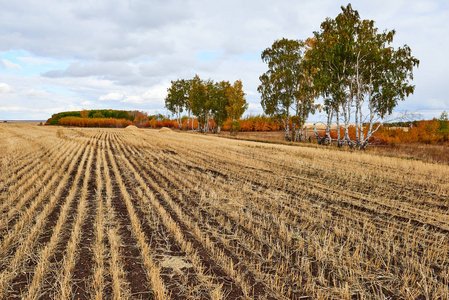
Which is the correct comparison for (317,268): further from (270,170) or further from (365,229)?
(270,170)

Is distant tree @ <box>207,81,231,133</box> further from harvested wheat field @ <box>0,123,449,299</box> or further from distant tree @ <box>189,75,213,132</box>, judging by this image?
harvested wheat field @ <box>0,123,449,299</box>

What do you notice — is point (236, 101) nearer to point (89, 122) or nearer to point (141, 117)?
point (89, 122)

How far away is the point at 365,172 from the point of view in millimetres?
11859

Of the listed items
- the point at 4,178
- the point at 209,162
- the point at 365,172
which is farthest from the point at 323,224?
the point at 4,178

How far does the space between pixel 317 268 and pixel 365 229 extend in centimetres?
213

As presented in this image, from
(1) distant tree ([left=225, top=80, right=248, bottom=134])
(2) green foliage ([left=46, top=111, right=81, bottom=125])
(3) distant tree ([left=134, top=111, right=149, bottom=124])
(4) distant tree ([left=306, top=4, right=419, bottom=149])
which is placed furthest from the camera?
(3) distant tree ([left=134, top=111, right=149, bottom=124])

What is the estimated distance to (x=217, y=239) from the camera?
4.63 meters

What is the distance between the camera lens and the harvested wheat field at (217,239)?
3221 mm

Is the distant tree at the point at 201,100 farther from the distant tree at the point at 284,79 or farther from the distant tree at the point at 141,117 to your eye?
the distant tree at the point at 141,117

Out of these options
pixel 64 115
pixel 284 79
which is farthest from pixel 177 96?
pixel 64 115

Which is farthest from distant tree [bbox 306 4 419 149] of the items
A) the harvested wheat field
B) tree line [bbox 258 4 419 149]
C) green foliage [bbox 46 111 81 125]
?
green foliage [bbox 46 111 81 125]

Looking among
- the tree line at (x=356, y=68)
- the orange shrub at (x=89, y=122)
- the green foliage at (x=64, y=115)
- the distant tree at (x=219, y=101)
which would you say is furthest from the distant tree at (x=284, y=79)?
the green foliage at (x=64, y=115)

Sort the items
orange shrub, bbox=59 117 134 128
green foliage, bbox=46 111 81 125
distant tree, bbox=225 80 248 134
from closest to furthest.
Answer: distant tree, bbox=225 80 248 134 < orange shrub, bbox=59 117 134 128 < green foliage, bbox=46 111 81 125

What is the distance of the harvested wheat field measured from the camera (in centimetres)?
322
